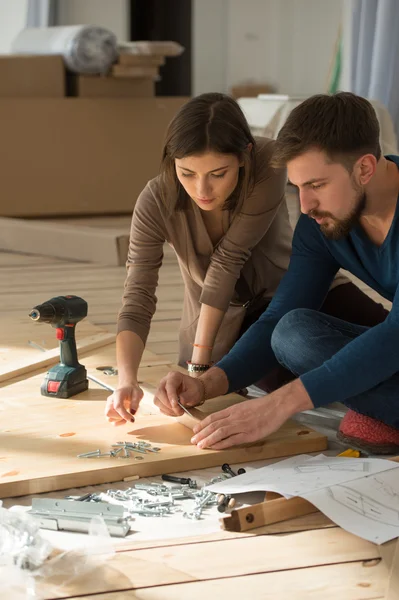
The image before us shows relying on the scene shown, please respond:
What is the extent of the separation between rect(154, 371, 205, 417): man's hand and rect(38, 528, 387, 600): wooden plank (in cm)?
51

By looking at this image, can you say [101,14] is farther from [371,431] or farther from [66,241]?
[371,431]

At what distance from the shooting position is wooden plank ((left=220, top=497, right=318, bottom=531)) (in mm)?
1722

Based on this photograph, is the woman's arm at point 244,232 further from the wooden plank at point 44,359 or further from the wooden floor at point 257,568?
the wooden floor at point 257,568

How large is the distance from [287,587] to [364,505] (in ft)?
1.01

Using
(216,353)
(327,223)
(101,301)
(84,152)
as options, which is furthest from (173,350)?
(84,152)

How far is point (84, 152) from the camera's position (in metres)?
6.00

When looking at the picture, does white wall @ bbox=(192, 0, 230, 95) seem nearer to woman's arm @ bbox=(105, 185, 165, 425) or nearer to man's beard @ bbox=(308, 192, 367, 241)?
woman's arm @ bbox=(105, 185, 165, 425)

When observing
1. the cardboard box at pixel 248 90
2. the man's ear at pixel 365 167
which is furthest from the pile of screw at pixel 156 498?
the cardboard box at pixel 248 90

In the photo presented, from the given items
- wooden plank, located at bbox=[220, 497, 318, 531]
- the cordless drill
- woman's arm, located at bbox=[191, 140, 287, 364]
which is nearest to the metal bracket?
wooden plank, located at bbox=[220, 497, 318, 531]

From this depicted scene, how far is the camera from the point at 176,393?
2.15 metres

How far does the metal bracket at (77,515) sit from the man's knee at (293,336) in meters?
0.64

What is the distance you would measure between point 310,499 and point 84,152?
4576mm

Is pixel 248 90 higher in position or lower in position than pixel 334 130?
lower

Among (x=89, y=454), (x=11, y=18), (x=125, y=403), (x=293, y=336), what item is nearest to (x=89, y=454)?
(x=89, y=454)
